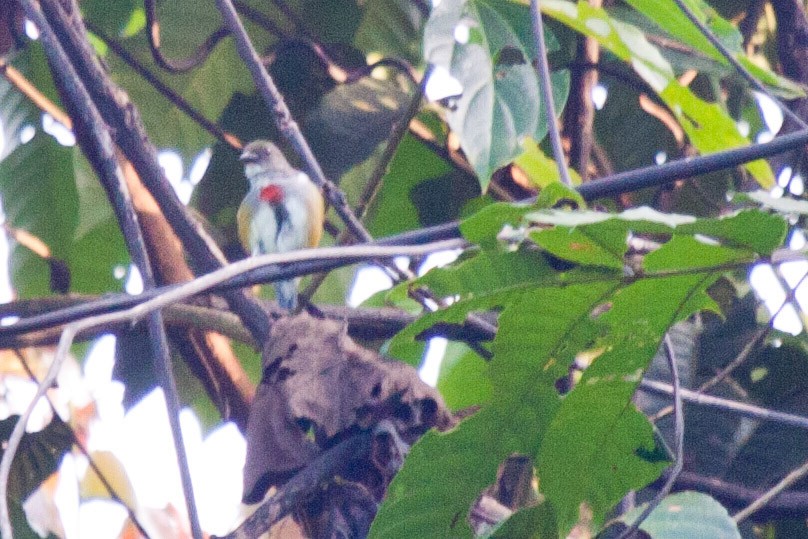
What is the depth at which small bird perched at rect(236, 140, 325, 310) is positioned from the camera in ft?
12.8

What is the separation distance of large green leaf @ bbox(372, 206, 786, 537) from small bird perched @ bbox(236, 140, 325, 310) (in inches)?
90.2

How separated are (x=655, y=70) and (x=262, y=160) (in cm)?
211

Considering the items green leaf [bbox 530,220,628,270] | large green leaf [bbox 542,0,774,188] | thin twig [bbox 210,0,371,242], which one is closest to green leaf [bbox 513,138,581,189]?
large green leaf [bbox 542,0,774,188]

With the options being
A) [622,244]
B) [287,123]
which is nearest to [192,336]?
[287,123]

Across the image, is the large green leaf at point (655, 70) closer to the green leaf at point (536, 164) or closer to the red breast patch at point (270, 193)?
the green leaf at point (536, 164)

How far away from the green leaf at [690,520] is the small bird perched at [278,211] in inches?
92.3

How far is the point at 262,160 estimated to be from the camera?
3834mm

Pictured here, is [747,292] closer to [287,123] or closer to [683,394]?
[683,394]

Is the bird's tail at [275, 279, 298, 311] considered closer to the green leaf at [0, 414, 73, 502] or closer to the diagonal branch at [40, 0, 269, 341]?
the green leaf at [0, 414, 73, 502]

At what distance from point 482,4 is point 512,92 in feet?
0.78

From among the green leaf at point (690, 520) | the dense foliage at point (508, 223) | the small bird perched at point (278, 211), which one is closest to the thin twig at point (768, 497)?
the dense foliage at point (508, 223)

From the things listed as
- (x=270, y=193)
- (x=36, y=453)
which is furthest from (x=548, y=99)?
(x=270, y=193)

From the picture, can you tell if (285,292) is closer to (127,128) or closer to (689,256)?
(127,128)

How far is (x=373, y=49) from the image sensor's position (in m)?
3.56
